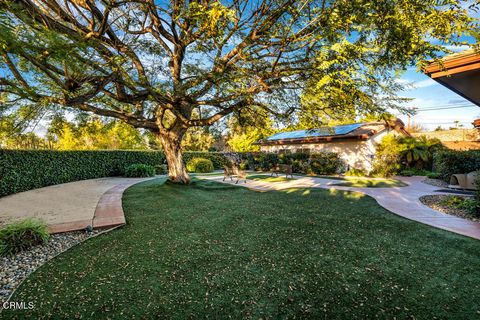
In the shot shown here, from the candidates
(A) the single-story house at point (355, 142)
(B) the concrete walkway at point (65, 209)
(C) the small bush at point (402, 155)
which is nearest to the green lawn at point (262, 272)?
(B) the concrete walkway at point (65, 209)

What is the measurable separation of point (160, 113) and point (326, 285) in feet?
30.4

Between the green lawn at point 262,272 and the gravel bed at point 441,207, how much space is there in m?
1.98

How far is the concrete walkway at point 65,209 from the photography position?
480 cm

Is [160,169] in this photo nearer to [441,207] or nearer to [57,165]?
[57,165]

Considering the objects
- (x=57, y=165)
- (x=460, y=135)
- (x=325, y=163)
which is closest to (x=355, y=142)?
(x=325, y=163)

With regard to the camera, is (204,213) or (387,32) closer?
(387,32)

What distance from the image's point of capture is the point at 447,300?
242cm

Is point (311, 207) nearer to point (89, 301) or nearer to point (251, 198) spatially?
point (251, 198)

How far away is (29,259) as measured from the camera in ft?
11.0

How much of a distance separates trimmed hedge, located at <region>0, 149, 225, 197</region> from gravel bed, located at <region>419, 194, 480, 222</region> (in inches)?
568

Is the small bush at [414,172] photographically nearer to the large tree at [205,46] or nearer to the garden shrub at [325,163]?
the garden shrub at [325,163]

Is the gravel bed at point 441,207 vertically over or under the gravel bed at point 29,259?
under

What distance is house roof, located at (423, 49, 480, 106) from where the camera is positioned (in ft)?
12.5

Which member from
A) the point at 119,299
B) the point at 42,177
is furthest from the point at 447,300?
the point at 42,177
